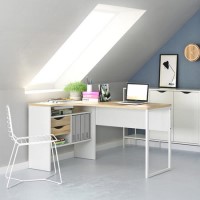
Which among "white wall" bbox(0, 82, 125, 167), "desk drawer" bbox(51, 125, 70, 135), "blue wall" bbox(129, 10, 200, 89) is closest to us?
"white wall" bbox(0, 82, 125, 167)

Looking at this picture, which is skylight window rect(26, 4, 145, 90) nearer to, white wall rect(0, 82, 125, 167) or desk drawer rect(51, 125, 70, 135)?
white wall rect(0, 82, 125, 167)

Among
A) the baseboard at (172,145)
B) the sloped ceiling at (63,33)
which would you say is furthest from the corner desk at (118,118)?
the baseboard at (172,145)

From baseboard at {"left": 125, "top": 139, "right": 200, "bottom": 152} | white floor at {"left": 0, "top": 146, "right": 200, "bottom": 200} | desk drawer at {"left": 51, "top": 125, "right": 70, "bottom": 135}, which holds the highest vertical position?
desk drawer at {"left": 51, "top": 125, "right": 70, "bottom": 135}

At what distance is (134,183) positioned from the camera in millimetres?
5734

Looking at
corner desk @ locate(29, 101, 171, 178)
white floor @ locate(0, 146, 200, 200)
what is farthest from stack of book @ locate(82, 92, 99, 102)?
white floor @ locate(0, 146, 200, 200)

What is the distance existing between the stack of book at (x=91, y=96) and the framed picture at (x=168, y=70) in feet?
5.81

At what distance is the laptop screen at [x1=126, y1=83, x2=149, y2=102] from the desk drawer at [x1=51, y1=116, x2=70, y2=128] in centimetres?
86

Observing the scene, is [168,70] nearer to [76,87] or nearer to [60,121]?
[76,87]

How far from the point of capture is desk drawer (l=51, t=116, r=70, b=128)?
6.48m

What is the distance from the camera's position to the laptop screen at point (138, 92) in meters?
6.54

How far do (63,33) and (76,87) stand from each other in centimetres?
114

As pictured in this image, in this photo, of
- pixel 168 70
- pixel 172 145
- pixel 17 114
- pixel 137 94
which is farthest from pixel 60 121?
pixel 168 70

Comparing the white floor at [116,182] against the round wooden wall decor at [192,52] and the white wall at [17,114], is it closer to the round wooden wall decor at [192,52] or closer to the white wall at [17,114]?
the white wall at [17,114]

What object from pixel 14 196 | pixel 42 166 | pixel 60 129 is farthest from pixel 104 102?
pixel 14 196
